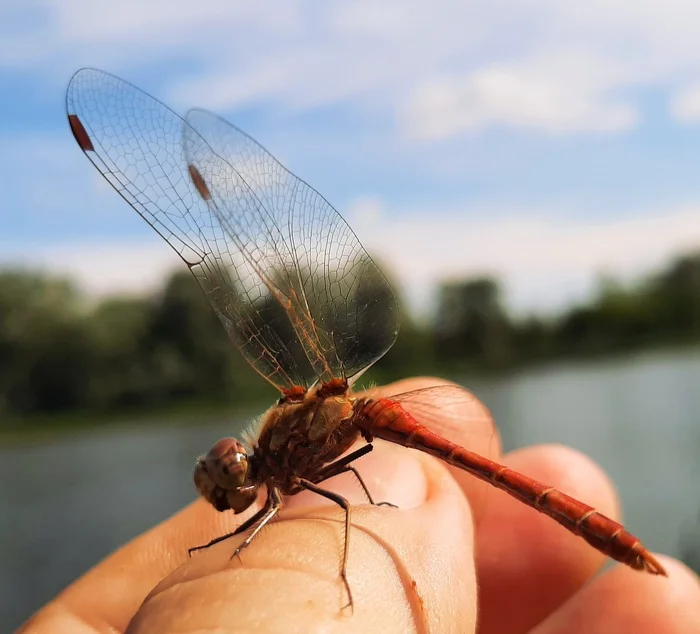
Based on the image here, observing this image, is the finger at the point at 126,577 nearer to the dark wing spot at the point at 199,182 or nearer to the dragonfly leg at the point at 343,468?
the dragonfly leg at the point at 343,468

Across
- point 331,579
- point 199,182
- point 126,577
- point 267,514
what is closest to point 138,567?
point 126,577

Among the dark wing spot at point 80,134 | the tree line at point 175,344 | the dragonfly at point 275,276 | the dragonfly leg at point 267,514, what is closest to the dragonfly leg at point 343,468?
the dragonfly at point 275,276

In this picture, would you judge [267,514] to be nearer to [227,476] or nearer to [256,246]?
[227,476]

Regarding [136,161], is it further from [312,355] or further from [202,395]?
[202,395]

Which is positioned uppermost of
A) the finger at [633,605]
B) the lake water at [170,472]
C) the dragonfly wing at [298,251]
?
the dragonfly wing at [298,251]

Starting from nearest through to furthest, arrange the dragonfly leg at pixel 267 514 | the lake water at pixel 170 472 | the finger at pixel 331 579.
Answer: the finger at pixel 331 579, the dragonfly leg at pixel 267 514, the lake water at pixel 170 472

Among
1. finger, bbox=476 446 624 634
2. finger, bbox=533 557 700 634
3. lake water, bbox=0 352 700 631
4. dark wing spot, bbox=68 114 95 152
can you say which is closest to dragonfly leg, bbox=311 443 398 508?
finger, bbox=476 446 624 634

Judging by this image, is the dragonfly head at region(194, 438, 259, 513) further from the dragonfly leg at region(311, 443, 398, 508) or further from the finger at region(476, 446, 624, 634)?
the finger at region(476, 446, 624, 634)
